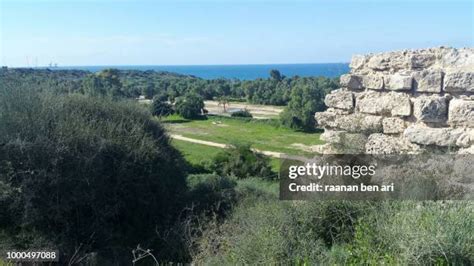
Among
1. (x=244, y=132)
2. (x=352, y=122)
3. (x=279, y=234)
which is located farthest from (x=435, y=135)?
(x=244, y=132)

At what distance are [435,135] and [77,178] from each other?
197 inches

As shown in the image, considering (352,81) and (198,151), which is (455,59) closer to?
(352,81)

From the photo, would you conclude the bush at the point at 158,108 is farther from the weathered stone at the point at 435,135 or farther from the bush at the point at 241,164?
the weathered stone at the point at 435,135

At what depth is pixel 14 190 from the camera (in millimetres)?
6758

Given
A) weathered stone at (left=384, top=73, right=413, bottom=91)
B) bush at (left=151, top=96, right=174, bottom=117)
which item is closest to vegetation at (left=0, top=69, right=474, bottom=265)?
weathered stone at (left=384, top=73, right=413, bottom=91)

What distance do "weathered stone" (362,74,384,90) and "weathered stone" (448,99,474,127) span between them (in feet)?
3.41

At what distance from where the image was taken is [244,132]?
3597 centimetres

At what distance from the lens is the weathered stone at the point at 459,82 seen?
564cm

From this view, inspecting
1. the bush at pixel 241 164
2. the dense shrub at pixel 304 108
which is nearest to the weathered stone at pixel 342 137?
the bush at pixel 241 164

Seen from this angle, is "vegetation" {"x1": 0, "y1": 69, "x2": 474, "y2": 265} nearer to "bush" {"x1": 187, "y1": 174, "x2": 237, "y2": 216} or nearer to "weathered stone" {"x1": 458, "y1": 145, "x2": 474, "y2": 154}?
"bush" {"x1": 187, "y1": 174, "x2": 237, "y2": 216}

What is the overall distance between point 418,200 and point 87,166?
473cm

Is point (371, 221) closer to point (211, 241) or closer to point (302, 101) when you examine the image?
point (211, 241)

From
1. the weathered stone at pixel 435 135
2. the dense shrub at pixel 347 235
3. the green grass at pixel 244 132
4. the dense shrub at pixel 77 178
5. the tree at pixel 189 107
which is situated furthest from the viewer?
the tree at pixel 189 107

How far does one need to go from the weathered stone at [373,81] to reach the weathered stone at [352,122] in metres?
0.40
